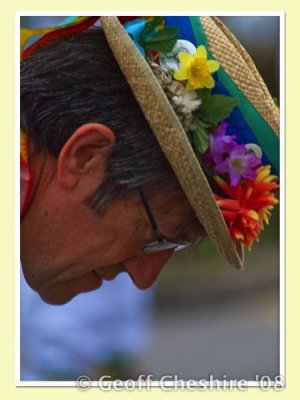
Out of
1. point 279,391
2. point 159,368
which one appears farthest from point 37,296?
point 279,391

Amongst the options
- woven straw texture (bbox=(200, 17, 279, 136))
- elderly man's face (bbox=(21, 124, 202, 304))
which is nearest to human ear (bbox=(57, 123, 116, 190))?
→ elderly man's face (bbox=(21, 124, 202, 304))

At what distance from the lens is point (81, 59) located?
221 cm

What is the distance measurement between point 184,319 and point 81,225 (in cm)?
41

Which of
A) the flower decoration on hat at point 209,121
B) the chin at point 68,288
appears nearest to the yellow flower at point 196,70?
the flower decoration on hat at point 209,121

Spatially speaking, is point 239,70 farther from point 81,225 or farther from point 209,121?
point 81,225

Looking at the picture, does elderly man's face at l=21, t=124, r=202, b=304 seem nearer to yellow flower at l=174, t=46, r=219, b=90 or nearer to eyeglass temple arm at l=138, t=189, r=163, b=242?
eyeglass temple arm at l=138, t=189, r=163, b=242

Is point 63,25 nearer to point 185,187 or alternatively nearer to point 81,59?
point 81,59

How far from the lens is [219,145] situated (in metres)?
2.16

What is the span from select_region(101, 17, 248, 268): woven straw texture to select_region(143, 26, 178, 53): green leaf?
0.26 feet

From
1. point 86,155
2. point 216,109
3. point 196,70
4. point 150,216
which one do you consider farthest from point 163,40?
point 150,216

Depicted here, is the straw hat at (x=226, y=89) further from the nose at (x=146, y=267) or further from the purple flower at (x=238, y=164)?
the nose at (x=146, y=267)

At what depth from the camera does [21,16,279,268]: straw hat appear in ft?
6.76

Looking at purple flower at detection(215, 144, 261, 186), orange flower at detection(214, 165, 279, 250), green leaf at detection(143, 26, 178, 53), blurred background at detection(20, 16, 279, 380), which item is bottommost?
blurred background at detection(20, 16, 279, 380)
